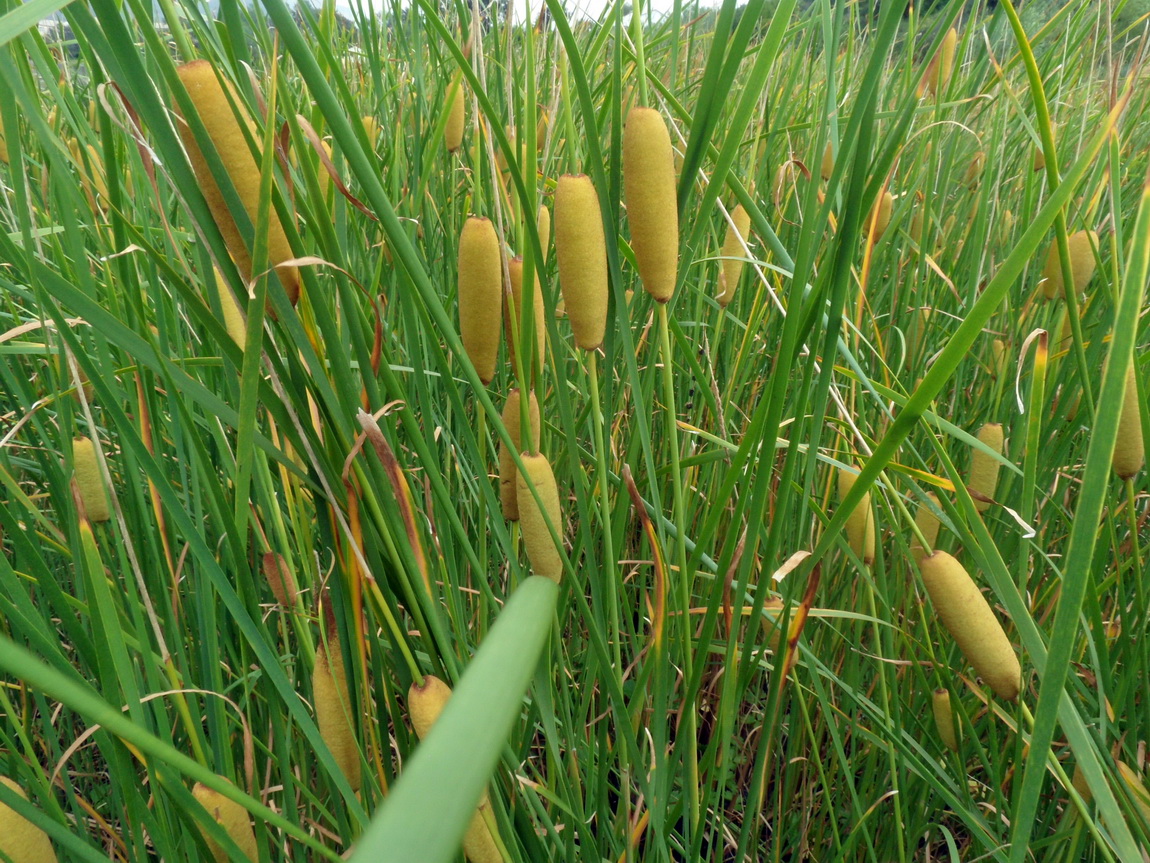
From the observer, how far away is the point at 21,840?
381 millimetres

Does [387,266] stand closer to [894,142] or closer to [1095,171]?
[894,142]

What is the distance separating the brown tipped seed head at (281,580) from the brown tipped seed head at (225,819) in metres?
0.11

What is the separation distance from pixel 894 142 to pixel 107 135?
16.8 inches

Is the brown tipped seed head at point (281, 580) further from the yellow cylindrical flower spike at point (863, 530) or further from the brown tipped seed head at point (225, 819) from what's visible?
the yellow cylindrical flower spike at point (863, 530)

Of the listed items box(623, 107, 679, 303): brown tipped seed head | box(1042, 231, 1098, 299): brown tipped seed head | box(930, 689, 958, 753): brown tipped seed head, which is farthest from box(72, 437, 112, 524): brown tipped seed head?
box(1042, 231, 1098, 299): brown tipped seed head

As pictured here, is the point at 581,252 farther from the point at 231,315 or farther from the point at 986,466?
the point at 986,466

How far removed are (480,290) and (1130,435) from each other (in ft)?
1.50

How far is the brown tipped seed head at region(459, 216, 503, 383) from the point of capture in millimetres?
441

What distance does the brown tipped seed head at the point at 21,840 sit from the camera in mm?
372

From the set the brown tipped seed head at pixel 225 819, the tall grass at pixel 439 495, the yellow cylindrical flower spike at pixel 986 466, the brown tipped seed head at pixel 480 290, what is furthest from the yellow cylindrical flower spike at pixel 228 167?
the yellow cylindrical flower spike at pixel 986 466

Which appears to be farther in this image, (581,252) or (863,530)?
(863,530)

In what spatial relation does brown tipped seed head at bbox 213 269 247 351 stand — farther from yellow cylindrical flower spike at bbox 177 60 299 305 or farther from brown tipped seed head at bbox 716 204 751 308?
brown tipped seed head at bbox 716 204 751 308

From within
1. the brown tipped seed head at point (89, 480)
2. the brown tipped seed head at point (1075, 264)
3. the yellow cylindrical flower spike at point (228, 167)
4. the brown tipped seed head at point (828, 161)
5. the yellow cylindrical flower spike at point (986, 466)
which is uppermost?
the yellow cylindrical flower spike at point (228, 167)

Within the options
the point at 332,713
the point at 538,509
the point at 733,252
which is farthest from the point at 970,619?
the point at 733,252
